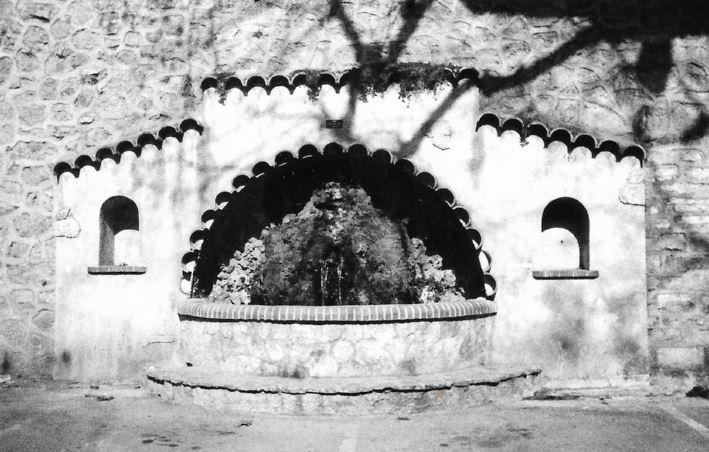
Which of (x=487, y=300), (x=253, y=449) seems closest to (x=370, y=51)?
(x=487, y=300)

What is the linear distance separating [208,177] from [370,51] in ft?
7.49

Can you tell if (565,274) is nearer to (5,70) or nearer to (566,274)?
(566,274)

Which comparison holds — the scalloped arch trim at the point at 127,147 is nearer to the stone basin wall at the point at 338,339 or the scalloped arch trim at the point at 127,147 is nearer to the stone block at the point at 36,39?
the stone block at the point at 36,39

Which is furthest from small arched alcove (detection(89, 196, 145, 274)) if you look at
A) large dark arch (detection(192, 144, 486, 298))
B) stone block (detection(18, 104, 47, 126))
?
stone block (detection(18, 104, 47, 126))

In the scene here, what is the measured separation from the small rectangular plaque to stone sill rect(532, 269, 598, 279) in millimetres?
2623

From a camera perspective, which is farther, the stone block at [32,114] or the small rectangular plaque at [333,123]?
the stone block at [32,114]

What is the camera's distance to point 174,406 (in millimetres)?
6914

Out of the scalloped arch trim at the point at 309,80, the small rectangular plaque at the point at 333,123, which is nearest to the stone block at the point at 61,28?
the scalloped arch trim at the point at 309,80

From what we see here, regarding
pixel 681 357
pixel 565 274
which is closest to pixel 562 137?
pixel 565 274

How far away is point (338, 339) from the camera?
682cm

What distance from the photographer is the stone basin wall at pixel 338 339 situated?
22.3ft

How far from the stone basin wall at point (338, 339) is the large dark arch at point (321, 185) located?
119 cm

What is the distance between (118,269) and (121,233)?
0.65 metres

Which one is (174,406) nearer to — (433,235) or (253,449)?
(253,449)
